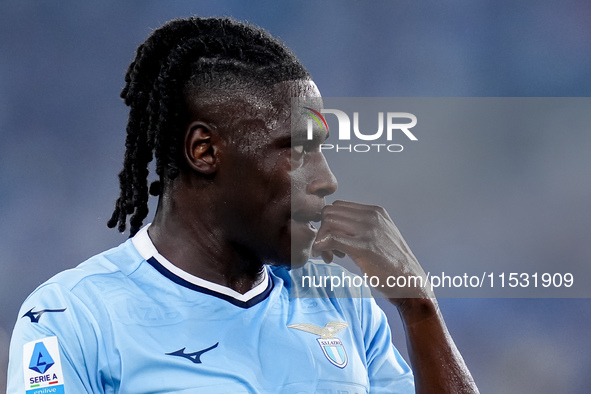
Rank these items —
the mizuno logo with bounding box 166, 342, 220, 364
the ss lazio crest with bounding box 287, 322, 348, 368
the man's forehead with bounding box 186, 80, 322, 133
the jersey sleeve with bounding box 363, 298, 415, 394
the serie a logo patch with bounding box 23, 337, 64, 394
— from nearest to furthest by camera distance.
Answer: the serie a logo patch with bounding box 23, 337, 64, 394 → the mizuno logo with bounding box 166, 342, 220, 364 → the man's forehead with bounding box 186, 80, 322, 133 → the ss lazio crest with bounding box 287, 322, 348, 368 → the jersey sleeve with bounding box 363, 298, 415, 394

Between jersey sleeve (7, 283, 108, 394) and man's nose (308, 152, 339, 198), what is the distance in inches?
24.8

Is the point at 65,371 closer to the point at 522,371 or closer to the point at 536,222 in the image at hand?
the point at 536,222

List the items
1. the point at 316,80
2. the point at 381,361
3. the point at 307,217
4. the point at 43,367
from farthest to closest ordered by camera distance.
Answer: the point at 316,80, the point at 381,361, the point at 307,217, the point at 43,367

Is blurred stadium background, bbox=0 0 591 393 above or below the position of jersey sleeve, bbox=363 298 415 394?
above

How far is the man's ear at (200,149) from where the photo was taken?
199cm

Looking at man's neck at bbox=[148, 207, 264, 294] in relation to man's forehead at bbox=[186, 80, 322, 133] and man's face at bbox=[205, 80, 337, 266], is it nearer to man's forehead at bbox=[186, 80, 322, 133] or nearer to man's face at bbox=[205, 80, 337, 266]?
man's face at bbox=[205, 80, 337, 266]

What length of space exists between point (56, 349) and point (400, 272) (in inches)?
35.1

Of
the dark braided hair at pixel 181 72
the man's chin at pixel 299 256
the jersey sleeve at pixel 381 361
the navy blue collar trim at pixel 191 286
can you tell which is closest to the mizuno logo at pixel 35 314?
the navy blue collar trim at pixel 191 286

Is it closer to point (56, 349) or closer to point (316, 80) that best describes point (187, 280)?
point (56, 349)

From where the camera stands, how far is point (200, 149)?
199 centimetres

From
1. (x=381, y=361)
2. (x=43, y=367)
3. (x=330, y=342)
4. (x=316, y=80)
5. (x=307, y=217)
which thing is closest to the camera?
(x=43, y=367)

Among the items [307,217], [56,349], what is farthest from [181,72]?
[56,349]

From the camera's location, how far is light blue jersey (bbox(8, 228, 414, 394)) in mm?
1746

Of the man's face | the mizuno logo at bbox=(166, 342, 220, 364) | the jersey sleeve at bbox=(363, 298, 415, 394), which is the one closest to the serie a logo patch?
the mizuno logo at bbox=(166, 342, 220, 364)
